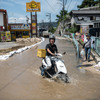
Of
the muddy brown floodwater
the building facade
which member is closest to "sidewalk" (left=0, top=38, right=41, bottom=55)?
the muddy brown floodwater

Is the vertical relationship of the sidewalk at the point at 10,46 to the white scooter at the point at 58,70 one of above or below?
below

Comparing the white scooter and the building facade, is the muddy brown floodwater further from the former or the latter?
the building facade

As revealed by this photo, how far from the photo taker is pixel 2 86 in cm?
543

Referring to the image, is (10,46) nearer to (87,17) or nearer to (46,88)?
(46,88)

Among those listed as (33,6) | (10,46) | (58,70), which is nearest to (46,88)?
(58,70)

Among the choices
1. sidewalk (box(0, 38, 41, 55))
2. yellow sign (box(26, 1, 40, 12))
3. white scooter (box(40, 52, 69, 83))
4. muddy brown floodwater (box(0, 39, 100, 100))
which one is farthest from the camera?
yellow sign (box(26, 1, 40, 12))

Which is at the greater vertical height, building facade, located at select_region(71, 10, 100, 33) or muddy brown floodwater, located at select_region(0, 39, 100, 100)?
building facade, located at select_region(71, 10, 100, 33)

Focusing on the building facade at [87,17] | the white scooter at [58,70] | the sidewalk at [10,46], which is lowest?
the sidewalk at [10,46]

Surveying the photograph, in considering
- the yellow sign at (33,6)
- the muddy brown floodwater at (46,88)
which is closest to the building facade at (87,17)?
the yellow sign at (33,6)

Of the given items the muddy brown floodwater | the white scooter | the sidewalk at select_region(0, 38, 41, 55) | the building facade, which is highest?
the building facade

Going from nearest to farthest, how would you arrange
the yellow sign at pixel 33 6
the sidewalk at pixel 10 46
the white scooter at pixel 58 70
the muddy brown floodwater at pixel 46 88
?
1. the muddy brown floodwater at pixel 46 88
2. the white scooter at pixel 58 70
3. the sidewalk at pixel 10 46
4. the yellow sign at pixel 33 6

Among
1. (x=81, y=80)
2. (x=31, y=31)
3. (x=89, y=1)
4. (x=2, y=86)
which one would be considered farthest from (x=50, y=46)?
(x=89, y=1)

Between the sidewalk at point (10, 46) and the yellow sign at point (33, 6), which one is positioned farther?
the yellow sign at point (33, 6)

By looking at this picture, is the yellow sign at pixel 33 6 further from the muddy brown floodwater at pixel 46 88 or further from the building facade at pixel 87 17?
the muddy brown floodwater at pixel 46 88
